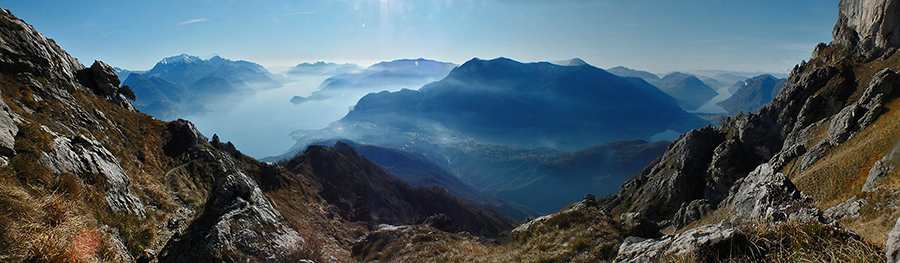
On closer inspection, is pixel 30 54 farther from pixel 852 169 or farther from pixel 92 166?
pixel 852 169

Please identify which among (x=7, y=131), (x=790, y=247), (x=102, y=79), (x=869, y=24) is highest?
(x=869, y=24)

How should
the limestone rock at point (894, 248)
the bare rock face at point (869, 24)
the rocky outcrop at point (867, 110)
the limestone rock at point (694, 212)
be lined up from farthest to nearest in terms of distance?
the bare rock face at point (869, 24) < the limestone rock at point (694, 212) < the rocky outcrop at point (867, 110) < the limestone rock at point (894, 248)

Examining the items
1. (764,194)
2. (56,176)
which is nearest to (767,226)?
(764,194)

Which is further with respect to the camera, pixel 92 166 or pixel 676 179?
pixel 676 179

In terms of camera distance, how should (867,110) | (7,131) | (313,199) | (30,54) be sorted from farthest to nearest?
(313,199) → (867,110) → (30,54) → (7,131)

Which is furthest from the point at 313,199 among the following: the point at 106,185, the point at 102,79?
the point at 106,185

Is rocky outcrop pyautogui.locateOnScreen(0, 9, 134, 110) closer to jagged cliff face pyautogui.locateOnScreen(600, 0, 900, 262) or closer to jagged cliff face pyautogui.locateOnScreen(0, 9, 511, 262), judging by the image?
jagged cliff face pyautogui.locateOnScreen(0, 9, 511, 262)

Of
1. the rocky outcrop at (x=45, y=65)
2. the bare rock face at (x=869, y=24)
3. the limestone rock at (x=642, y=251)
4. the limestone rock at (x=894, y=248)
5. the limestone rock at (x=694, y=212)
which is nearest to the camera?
the limestone rock at (x=894, y=248)

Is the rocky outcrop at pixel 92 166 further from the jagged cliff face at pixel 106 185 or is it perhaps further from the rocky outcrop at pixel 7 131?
the rocky outcrop at pixel 7 131

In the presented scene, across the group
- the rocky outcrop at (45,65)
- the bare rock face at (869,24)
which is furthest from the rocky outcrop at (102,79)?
the bare rock face at (869,24)
